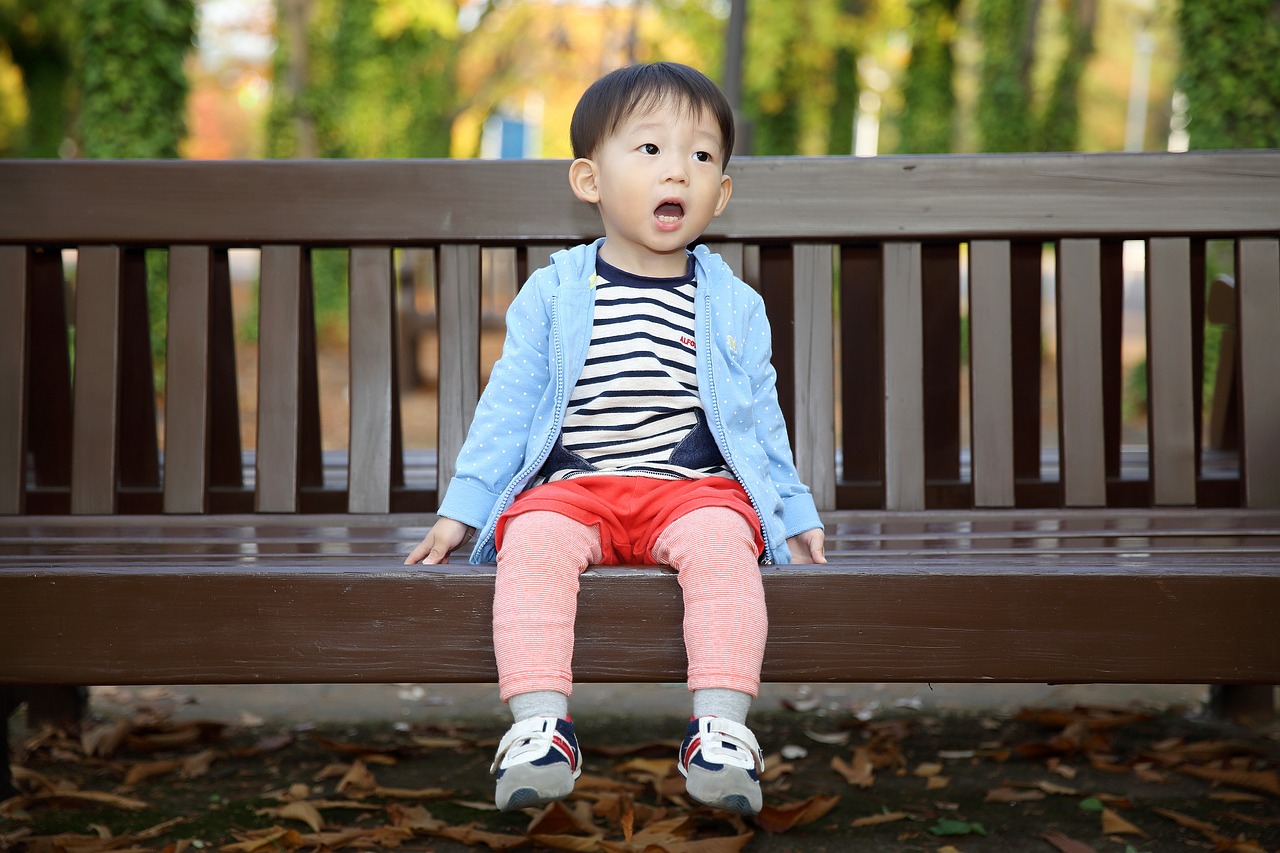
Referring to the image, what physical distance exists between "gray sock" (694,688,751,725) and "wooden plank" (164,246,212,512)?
1335 millimetres

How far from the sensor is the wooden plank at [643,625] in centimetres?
196

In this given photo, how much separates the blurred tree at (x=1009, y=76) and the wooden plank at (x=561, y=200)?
→ 13361 mm

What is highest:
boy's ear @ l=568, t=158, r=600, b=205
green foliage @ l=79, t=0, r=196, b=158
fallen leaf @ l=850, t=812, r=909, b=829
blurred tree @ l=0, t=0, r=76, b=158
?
blurred tree @ l=0, t=0, r=76, b=158

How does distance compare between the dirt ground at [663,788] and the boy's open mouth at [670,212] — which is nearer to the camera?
the boy's open mouth at [670,212]

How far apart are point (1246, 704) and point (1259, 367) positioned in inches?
43.6

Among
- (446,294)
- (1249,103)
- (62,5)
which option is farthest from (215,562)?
(62,5)

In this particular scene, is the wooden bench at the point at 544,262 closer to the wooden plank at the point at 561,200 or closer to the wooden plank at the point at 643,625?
the wooden plank at the point at 561,200

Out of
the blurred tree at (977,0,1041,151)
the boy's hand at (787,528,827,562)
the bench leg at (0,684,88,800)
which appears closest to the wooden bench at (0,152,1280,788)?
the boy's hand at (787,528,827,562)

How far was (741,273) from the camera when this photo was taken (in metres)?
2.76

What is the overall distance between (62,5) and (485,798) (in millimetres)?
18607

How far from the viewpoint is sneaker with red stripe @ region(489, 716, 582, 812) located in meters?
1.75

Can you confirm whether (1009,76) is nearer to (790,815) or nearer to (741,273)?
(741,273)

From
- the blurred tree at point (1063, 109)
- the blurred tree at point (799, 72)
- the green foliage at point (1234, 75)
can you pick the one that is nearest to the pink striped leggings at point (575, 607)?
the green foliage at point (1234, 75)

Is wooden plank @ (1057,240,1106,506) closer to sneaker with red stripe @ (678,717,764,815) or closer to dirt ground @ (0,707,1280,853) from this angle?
dirt ground @ (0,707,1280,853)
